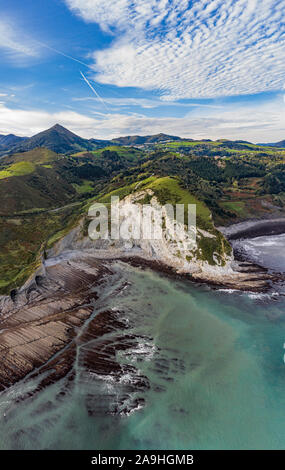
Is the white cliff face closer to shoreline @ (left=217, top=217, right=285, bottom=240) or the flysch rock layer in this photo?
the flysch rock layer

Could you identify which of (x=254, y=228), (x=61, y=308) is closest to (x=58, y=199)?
(x=61, y=308)

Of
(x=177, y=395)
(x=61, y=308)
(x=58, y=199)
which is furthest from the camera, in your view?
(x=58, y=199)

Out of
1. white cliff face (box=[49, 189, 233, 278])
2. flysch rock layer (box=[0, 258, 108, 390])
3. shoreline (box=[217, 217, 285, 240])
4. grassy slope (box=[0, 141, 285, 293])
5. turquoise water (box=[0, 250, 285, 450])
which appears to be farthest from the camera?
shoreline (box=[217, 217, 285, 240])

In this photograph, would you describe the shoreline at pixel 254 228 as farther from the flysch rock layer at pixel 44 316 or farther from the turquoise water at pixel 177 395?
the flysch rock layer at pixel 44 316

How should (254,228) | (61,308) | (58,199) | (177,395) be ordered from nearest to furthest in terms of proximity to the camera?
(177,395)
(61,308)
(254,228)
(58,199)

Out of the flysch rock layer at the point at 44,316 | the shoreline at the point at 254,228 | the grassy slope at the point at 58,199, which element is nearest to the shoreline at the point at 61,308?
the flysch rock layer at the point at 44,316

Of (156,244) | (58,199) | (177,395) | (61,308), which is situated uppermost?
(58,199)

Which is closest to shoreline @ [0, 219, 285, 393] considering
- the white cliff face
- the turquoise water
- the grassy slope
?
the white cliff face

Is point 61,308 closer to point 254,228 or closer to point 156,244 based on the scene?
point 156,244

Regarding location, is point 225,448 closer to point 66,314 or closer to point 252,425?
point 252,425
